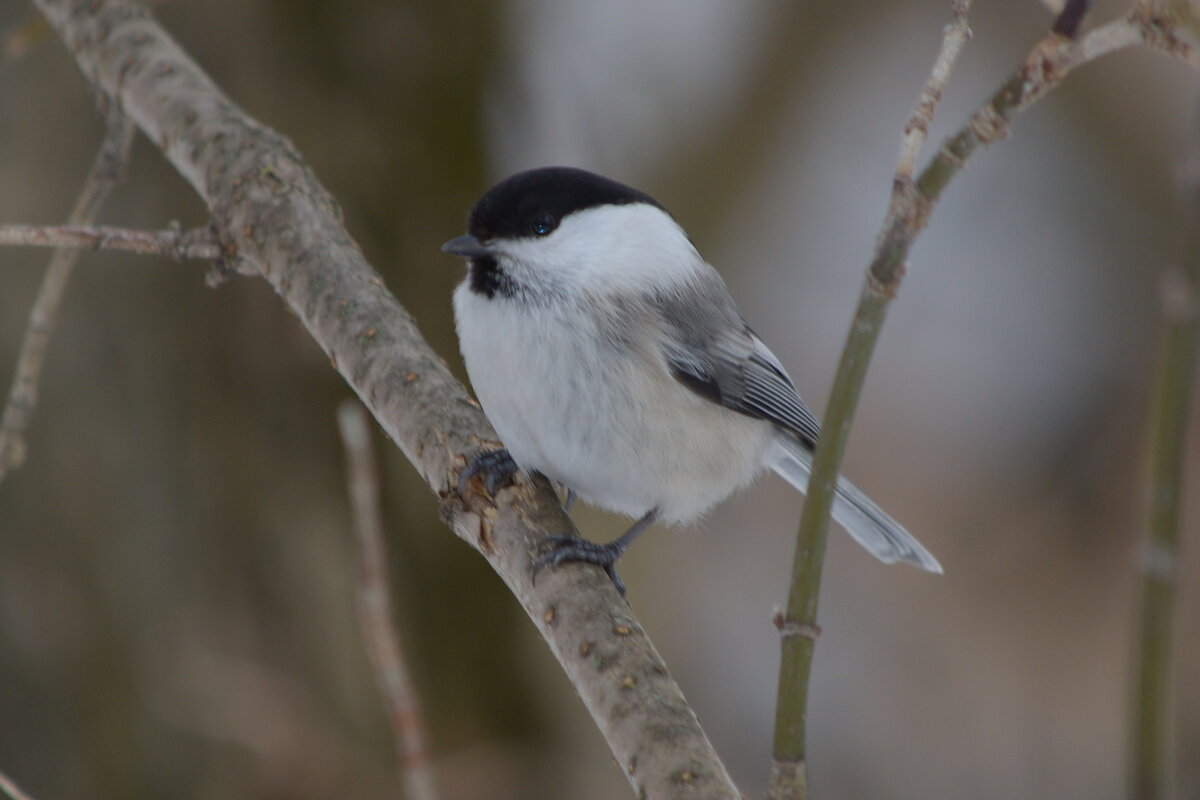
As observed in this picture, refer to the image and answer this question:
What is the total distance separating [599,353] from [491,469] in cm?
21

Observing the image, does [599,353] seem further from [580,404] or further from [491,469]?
[491,469]

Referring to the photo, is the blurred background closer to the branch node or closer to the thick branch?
the thick branch

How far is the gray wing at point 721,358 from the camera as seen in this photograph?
156 cm

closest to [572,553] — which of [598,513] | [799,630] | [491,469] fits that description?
[491,469]

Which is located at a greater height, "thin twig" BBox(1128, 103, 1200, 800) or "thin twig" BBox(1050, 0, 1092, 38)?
"thin twig" BBox(1050, 0, 1092, 38)

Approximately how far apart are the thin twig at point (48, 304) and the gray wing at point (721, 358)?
83 centimetres

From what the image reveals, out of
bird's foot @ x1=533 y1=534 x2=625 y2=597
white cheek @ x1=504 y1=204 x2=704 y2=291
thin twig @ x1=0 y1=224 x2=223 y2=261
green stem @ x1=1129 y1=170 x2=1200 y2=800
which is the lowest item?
green stem @ x1=1129 y1=170 x2=1200 y2=800

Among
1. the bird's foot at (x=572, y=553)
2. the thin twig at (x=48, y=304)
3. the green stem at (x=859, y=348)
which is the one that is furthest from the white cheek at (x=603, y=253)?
the green stem at (x=859, y=348)

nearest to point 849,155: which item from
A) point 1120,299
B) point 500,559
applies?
point 1120,299

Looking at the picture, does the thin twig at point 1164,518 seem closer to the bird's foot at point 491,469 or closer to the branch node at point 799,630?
the branch node at point 799,630

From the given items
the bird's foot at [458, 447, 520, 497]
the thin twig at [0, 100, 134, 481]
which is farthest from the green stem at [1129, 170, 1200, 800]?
the thin twig at [0, 100, 134, 481]

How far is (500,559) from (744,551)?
2.13 m

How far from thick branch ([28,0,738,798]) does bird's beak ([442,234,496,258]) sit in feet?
0.36

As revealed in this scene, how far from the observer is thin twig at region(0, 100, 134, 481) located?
4.52 ft
